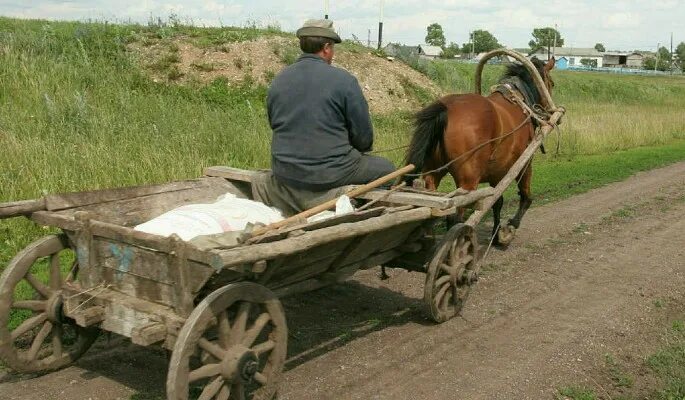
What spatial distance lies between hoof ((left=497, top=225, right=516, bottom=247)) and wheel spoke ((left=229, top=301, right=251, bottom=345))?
521 cm

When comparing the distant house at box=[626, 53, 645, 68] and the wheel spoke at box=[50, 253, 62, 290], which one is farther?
the distant house at box=[626, 53, 645, 68]

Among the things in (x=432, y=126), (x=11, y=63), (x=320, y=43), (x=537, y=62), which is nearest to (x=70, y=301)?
(x=320, y=43)

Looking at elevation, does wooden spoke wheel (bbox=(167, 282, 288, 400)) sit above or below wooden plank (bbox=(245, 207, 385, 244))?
below

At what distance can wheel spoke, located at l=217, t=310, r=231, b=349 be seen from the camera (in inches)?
150

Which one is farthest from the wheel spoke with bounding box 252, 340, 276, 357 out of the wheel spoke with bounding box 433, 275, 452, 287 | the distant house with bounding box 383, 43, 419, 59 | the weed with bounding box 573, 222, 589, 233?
the distant house with bounding box 383, 43, 419, 59

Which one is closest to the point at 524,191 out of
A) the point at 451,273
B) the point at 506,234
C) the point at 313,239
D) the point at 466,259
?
the point at 506,234

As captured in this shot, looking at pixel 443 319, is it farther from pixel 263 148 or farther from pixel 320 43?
pixel 263 148

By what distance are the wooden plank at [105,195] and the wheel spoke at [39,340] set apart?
0.75m

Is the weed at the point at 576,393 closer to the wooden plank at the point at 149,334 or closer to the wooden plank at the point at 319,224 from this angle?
the wooden plank at the point at 319,224

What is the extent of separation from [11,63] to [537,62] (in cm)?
915

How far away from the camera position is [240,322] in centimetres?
393

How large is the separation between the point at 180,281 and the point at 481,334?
2.81 meters

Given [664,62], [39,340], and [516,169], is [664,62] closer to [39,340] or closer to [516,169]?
[516,169]

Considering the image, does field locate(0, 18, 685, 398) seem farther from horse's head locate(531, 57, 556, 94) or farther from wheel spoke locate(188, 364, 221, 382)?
wheel spoke locate(188, 364, 221, 382)
